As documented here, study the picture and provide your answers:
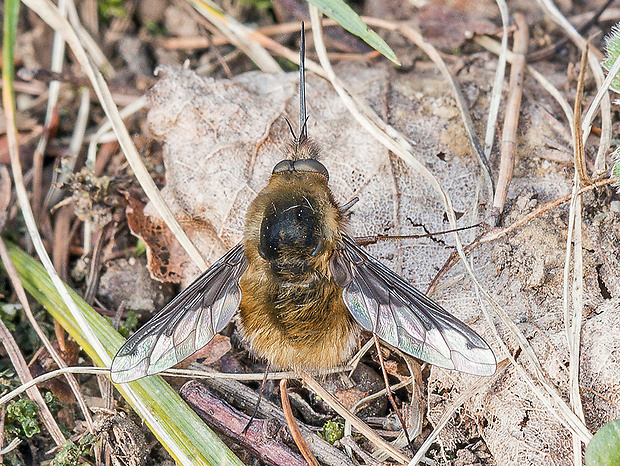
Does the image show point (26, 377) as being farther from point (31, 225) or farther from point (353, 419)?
point (353, 419)

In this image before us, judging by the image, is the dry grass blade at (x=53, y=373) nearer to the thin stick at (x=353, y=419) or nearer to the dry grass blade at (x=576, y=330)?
the thin stick at (x=353, y=419)

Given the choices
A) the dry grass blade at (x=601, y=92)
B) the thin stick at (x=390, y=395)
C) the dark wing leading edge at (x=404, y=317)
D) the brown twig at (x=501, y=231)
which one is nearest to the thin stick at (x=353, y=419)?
the thin stick at (x=390, y=395)

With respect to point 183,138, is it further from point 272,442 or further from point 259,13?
point 272,442

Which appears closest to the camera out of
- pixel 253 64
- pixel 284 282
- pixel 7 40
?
pixel 7 40

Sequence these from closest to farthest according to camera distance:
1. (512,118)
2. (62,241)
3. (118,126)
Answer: (512,118)
(118,126)
(62,241)

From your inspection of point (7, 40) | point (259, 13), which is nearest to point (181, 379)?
point (7, 40)

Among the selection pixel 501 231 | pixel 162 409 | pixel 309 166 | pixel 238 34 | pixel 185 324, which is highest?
pixel 238 34

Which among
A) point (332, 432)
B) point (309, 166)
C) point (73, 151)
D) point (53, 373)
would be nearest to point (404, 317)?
point (332, 432)

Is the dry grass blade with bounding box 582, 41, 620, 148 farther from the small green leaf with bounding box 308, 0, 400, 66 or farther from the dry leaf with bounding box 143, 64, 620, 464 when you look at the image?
the small green leaf with bounding box 308, 0, 400, 66
